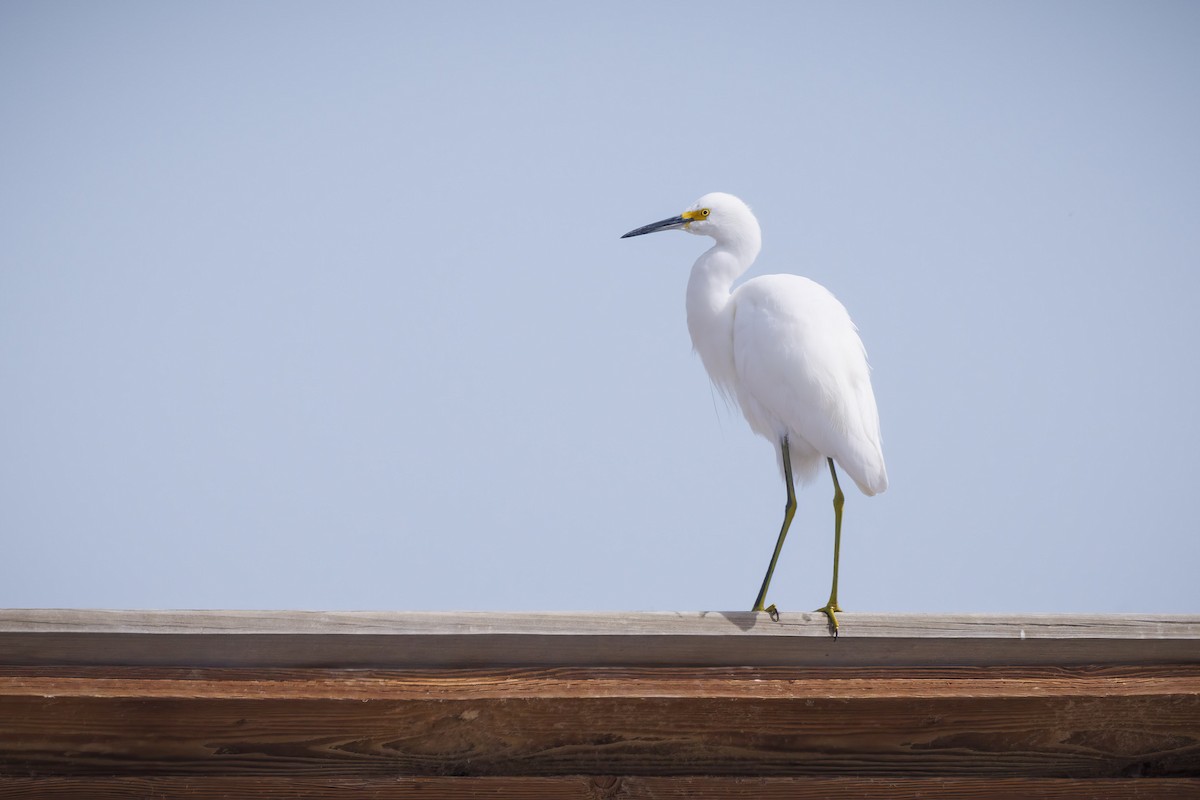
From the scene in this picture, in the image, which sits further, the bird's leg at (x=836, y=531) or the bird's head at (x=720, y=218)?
the bird's head at (x=720, y=218)

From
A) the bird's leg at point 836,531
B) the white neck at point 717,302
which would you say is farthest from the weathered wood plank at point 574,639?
the white neck at point 717,302

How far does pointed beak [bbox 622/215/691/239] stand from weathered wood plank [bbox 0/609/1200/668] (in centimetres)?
332

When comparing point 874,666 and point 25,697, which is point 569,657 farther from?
point 25,697

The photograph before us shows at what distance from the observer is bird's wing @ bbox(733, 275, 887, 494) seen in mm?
4152

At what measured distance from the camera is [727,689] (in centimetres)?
211

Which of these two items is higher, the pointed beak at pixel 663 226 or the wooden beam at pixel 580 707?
the pointed beak at pixel 663 226

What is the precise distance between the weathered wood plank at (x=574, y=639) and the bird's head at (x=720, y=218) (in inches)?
121

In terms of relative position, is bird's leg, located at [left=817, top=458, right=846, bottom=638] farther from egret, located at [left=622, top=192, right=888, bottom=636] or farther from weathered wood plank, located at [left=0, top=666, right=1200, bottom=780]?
weathered wood plank, located at [left=0, top=666, right=1200, bottom=780]

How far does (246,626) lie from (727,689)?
99 centimetres

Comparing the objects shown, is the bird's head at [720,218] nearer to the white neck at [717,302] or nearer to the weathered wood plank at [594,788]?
the white neck at [717,302]

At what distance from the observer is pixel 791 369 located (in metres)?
4.26

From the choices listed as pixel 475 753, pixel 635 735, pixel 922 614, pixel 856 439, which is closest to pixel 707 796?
pixel 635 735

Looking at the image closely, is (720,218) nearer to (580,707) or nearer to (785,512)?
(785,512)

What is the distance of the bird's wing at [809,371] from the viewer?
13.6 feet
